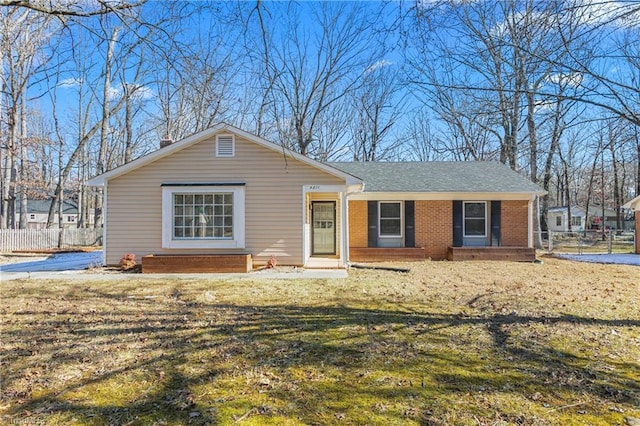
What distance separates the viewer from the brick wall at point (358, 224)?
47.8 feet

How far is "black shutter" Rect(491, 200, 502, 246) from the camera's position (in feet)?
48.0

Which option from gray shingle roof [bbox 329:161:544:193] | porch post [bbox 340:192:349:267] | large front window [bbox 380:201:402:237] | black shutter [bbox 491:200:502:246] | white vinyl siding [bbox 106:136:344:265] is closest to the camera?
white vinyl siding [bbox 106:136:344:265]

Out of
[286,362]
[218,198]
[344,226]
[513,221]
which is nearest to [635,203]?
[513,221]

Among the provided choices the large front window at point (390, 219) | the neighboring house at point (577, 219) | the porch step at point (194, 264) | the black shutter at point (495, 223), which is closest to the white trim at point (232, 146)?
the porch step at point (194, 264)

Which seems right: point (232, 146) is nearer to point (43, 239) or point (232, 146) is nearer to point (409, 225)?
point (409, 225)

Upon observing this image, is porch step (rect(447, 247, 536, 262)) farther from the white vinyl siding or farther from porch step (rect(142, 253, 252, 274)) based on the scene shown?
porch step (rect(142, 253, 252, 274))

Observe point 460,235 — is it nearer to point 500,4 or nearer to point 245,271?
point 245,271

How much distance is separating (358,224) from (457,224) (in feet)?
12.3

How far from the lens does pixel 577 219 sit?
4869 cm

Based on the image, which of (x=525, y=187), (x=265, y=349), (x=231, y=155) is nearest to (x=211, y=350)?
(x=265, y=349)

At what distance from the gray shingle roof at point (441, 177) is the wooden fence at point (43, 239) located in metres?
16.6

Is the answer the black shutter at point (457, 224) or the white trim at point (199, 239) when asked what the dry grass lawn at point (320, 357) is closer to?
the white trim at point (199, 239)

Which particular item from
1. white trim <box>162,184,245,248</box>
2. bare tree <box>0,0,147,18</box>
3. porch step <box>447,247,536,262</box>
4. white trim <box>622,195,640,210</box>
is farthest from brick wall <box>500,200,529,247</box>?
bare tree <box>0,0,147,18</box>

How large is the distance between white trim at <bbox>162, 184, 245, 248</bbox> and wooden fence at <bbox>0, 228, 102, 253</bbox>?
13172mm
